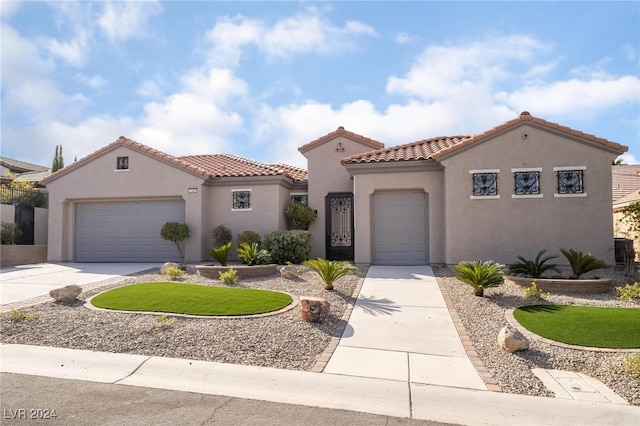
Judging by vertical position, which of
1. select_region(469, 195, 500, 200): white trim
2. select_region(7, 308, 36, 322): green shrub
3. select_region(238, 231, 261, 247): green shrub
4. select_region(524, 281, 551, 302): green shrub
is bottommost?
select_region(7, 308, 36, 322): green shrub

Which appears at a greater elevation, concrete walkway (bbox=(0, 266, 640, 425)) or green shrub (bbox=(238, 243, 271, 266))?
green shrub (bbox=(238, 243, 271, 266))

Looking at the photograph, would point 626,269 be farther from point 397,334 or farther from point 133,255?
point 133,255

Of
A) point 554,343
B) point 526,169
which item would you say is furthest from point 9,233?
point 526,169

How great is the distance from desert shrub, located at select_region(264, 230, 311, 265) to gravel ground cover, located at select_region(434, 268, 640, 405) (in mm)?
6197

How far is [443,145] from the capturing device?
14438 millimetres

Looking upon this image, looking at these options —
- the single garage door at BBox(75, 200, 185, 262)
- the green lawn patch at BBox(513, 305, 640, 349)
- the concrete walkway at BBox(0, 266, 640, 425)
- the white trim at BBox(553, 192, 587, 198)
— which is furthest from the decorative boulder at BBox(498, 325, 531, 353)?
the single garage door at BBox(75, 200, 185, 262)

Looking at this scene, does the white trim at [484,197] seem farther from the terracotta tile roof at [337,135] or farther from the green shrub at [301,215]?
the green shrub at [301,215]

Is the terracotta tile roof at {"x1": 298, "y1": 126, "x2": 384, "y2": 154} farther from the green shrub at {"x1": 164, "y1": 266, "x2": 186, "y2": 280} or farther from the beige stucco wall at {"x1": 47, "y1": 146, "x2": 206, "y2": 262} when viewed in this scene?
the green shrub at {"x1": 164, "y1": 266, "x2": 186, "y2": 280}

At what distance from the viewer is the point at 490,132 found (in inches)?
476

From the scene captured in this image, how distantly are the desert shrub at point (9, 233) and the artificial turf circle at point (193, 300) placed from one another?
10.3m

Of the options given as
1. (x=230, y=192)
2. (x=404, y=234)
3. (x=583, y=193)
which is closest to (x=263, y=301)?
(x=404, y=234)

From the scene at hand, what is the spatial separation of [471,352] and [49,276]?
12.7 meters

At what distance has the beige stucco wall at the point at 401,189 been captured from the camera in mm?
12898

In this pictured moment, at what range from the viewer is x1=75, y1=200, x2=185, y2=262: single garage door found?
50.7 feet
